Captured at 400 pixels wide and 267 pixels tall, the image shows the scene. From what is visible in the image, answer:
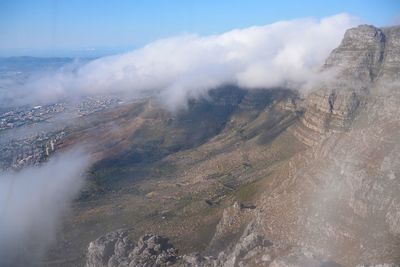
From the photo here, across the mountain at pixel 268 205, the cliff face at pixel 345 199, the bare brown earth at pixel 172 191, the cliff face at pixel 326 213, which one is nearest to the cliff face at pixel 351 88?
the mountain at pixel 268 205

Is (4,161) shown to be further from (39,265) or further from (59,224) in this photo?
(39,265)

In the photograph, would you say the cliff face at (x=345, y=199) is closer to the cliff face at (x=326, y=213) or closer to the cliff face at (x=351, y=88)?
the cliff face at (x=326, y=213)

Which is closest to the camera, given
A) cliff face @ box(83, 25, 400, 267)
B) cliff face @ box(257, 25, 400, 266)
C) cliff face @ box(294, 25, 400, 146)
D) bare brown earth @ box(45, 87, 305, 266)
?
cliff face @ box(83, 25, 400, 267)

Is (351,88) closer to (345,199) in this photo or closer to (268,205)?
(268,205)

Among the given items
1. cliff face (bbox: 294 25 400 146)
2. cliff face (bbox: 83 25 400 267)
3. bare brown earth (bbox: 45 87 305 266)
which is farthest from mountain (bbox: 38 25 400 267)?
cliff face (bbox: 294 25 400 146)

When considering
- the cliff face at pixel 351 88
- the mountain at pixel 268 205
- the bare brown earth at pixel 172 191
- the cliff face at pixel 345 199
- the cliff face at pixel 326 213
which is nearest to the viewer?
the cliff face at pixel 326 213

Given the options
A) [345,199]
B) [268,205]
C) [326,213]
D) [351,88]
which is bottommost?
[268,205]

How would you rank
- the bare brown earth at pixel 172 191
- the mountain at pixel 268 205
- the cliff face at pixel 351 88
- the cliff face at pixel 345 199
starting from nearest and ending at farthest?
1. the cliff face at pixel 345 199
2. the mountain at pixel 268 205
3. the bare brown earth at pixel 172 191
4. the cliff face at pixel 351 88

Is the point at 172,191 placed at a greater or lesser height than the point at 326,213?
lesser

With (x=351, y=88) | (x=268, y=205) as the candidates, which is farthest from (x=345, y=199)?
(x=351, y=88)

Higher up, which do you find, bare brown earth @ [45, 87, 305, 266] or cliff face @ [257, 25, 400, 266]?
cliff face @ [257, 25, 400, 266]

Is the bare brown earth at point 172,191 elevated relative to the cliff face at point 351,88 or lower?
lower

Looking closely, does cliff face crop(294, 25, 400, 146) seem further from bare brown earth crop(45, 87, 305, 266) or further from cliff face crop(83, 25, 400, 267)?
cliff face crop(83, 25, 400, 267)
